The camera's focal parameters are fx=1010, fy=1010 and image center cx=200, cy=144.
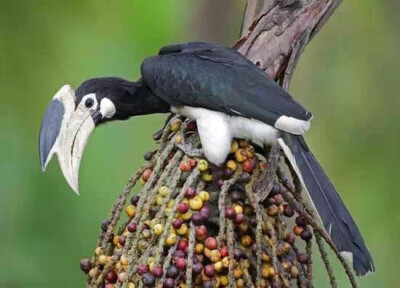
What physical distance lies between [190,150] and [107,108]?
0.72ft

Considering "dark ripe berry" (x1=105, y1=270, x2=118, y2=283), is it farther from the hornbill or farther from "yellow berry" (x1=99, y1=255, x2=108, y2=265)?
the hornbill

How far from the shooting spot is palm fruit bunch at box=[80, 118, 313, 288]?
147cm

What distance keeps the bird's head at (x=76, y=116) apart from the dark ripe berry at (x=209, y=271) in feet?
0.80

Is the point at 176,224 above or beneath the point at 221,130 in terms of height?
beneath

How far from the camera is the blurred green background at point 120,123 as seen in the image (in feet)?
7.59

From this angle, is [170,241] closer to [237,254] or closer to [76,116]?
[237,254]

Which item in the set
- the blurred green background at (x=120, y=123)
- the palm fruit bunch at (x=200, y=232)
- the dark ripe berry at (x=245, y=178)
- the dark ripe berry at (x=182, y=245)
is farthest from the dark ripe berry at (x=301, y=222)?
the blurred green background at (x=120, y=123)

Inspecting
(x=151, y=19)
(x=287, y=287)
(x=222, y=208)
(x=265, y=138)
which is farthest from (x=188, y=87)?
(x=151, y=19)

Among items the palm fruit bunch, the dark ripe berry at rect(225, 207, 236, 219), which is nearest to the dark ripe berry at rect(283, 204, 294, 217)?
the palm fruit bunch

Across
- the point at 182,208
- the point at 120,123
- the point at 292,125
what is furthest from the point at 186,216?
the point at 120,123

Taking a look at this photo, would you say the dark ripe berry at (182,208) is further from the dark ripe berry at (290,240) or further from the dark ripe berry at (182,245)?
the dark ripe berry at (290,240)

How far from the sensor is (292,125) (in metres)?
1.62

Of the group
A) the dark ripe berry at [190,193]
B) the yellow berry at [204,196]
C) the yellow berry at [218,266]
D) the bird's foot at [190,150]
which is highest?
the bird's foot at [190,150]

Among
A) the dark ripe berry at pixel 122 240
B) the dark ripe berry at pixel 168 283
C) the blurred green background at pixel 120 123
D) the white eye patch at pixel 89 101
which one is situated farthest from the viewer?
the blurred green background at pixel 120 123
